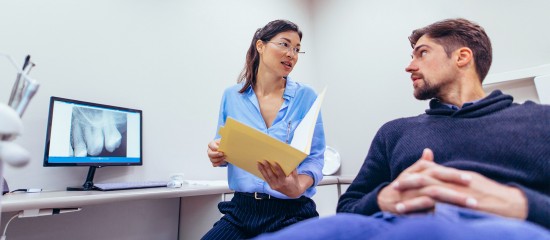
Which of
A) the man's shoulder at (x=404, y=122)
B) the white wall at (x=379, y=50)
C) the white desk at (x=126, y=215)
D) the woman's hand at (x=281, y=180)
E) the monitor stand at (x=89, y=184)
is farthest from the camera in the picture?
the white wall at (x=379, y=50)

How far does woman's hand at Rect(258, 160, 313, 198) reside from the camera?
2.81 ft

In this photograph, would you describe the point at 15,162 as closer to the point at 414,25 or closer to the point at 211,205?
the point at 211,205

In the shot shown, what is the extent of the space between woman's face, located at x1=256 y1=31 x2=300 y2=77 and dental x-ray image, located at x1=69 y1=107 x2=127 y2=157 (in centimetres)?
86

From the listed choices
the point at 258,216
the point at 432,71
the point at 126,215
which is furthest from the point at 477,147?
the point at 126,215

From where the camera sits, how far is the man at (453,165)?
0.55 metres

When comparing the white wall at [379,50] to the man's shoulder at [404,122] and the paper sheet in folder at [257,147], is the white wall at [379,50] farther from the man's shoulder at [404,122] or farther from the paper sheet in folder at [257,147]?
the paper sheet in folder at [257,147]

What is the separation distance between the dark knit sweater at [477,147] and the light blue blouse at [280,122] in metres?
0.19

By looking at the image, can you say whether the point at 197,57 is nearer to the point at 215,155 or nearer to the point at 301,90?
the point at 301,90

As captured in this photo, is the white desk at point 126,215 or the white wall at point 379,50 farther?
the white wall at point 379,50

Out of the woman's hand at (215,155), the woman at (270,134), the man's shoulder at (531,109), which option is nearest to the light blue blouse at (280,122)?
the woman at (270,134)

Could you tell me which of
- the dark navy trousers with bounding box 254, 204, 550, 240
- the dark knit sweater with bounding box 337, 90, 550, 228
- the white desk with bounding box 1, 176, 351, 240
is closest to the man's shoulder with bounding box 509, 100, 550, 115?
the dark knit sweater with bounding box 337, 90, 550, 228

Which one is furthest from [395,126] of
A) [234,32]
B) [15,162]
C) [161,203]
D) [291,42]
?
[234,32]

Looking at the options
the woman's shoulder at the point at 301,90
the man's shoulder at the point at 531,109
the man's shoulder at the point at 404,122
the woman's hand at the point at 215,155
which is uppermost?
the woman's shoulder at the point at 301,90

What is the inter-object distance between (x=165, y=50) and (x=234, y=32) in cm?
71
